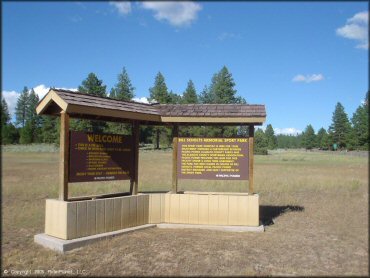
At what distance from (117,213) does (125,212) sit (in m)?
0.30

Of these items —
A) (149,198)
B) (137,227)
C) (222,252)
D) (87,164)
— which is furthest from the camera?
(149,198)

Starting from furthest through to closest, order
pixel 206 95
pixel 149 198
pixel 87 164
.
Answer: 1. pixel 206 95
2. pixel 149 198
3. pixel 87 164

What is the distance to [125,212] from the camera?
32.0ft

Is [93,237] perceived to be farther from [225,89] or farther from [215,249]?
[225,89]

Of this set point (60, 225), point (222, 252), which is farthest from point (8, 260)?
point (222, 252)

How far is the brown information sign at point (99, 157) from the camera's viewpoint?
880 centimetres

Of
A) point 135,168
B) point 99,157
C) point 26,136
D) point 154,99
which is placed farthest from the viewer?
point 154,99

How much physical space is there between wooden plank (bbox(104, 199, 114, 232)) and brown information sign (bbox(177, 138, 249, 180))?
7.68ft

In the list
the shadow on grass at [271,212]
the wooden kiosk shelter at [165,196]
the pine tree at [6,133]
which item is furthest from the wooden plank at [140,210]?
the pine tree at [6,133]

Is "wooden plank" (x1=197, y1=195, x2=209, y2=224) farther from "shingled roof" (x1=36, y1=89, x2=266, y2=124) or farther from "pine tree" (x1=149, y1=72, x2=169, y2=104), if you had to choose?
"pine tree" (x1=149, y1=72, x2=169, y2=104)

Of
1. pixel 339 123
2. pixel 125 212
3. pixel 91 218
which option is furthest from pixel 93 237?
pixel 339 123

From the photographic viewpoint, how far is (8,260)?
23.4 feet

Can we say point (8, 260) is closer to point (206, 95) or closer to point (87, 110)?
point (87, 110)

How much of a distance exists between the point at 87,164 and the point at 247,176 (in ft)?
14.5
